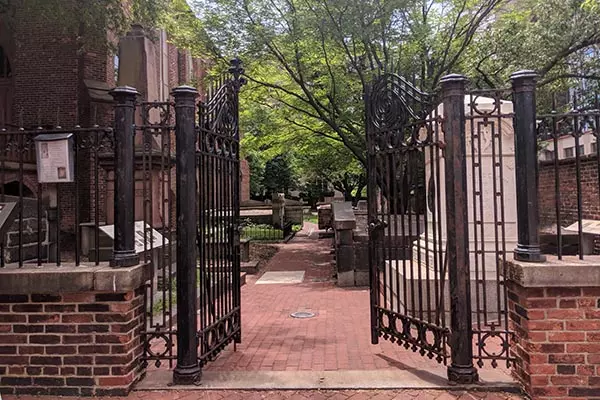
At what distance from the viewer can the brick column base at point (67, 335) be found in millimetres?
3535

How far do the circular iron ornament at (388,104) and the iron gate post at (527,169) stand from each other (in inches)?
41.7

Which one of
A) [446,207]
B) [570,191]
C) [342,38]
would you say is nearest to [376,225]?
[446,207]

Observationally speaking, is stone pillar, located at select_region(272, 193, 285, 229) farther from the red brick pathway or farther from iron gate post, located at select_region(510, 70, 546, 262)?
iron gate post, located at select_region(510, 70, 546, 262)

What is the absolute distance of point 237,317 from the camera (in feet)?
15.9

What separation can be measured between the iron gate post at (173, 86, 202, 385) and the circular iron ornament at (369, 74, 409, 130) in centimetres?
189

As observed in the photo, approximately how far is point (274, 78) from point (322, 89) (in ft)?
4.72

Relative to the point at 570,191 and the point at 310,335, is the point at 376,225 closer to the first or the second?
the point at 310,335

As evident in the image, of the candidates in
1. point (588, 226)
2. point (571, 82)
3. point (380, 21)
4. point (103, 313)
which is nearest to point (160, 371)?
point (103, 313)

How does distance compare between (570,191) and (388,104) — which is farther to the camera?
(570,191)

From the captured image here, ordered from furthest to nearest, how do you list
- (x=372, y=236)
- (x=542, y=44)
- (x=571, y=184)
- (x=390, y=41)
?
1. (x=571, y=184)
2. (x=390, y=41)
3. (x=542, y=44)
4. (x=372, y=236)

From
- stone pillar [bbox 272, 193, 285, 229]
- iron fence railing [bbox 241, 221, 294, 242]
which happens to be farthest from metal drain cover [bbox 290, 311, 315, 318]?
stone pillar [bbox 272, 193, 285, 229]

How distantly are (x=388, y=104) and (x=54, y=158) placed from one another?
306 centimetres

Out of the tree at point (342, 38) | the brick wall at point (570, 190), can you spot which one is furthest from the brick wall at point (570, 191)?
the tree at point (342, 38)

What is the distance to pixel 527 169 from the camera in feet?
11.4
